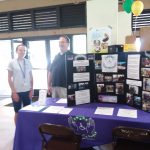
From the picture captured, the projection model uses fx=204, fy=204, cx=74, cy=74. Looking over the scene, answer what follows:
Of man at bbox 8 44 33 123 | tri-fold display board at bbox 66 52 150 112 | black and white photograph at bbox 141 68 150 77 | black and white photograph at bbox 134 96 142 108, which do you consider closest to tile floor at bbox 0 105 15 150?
man at bbox 8 44 33 123

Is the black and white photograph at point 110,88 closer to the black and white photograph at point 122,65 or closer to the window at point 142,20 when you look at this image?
the black and white photograph at point 122,65

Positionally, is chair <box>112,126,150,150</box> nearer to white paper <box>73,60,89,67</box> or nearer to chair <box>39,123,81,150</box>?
chair <box>39,123,81,150</box>

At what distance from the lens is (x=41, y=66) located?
593 centimetres

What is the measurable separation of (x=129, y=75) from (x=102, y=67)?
1.07ft

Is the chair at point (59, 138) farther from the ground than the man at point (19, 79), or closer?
closer

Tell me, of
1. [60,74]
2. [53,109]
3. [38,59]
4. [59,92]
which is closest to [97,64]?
[53,109]

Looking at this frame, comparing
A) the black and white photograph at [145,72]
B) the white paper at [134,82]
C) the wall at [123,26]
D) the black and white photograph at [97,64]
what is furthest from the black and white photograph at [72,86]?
the wall at [123,26]

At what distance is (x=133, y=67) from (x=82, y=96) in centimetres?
67

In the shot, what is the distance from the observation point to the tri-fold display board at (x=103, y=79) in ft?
7.25

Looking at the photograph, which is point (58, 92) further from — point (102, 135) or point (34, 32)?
point (34, 32)

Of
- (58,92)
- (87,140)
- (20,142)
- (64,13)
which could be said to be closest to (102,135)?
(87,140)

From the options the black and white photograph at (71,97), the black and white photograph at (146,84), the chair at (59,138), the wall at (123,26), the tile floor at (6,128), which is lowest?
the tile floor at (6,128)

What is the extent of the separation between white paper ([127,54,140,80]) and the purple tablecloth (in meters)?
0.36

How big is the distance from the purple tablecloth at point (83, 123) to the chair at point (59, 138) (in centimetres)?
13
